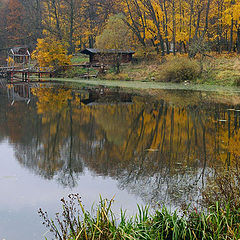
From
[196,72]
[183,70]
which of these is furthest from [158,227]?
[196,72]

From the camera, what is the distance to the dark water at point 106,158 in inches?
202

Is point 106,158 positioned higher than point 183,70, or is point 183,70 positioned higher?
point 183,70

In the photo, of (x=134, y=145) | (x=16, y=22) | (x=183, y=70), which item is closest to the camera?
(x=134, y=145)

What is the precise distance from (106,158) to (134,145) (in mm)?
1331

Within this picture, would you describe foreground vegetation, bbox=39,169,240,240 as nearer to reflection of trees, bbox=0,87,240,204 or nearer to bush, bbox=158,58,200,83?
reflection of trees, bbox=0,87,240,204

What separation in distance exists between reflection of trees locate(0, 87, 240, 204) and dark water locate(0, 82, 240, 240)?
0.6 inches

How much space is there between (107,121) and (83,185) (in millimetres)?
6117

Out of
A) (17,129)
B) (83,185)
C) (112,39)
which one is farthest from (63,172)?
(112,39)

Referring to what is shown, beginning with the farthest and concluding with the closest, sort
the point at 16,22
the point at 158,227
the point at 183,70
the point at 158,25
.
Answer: the point at 16,22 → the point at 158,25 → the point at 183,70 → the point at 158,227

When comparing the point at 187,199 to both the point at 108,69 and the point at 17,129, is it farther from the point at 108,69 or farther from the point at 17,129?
the point at 108,69

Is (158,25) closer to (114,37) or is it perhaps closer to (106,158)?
(114,37)

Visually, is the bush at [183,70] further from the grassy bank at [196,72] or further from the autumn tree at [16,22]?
the autumn tree at [16,22]

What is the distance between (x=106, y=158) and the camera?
7.40 m

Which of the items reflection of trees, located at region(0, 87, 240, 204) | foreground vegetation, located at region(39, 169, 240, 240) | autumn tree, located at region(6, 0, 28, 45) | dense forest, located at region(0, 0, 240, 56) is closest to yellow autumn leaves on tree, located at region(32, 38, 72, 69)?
dense forest, located at region(0, 0, 240, 56)
